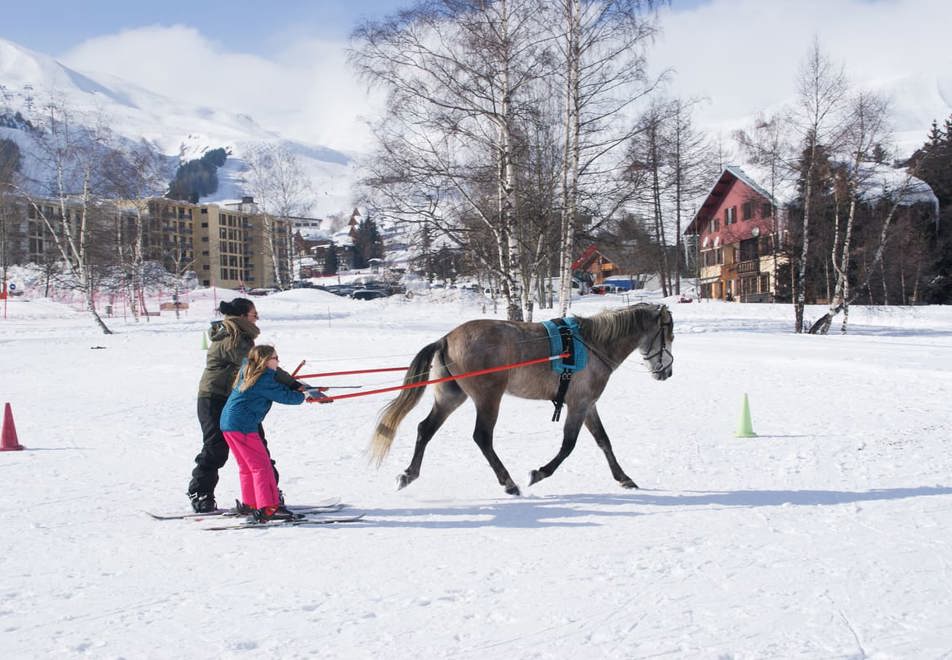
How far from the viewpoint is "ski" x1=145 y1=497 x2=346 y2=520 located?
18.5 ft

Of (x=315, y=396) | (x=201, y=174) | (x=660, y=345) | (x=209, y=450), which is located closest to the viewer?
(x=315, y=396)

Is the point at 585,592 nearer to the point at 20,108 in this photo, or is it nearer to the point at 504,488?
the point at 504,488

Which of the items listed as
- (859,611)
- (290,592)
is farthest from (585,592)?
(290,592)

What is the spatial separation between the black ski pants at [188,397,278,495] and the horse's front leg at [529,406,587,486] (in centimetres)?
220

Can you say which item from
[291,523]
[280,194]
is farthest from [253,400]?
[280,194]

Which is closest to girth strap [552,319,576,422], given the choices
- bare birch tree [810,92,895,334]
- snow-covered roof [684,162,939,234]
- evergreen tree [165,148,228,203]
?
snow-covered roof [684,162,939,234]

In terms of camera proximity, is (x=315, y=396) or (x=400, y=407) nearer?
(x=315, y=396)

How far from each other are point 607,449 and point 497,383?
1.11 meters

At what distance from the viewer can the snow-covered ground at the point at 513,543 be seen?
349 cm

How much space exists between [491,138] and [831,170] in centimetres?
1323

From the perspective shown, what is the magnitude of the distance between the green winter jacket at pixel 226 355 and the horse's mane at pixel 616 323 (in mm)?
2873

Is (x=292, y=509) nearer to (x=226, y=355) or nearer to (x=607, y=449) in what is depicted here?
(x=226, y=355)

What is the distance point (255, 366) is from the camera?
Result: 17.7 feet

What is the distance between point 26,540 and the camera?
5.09 m
